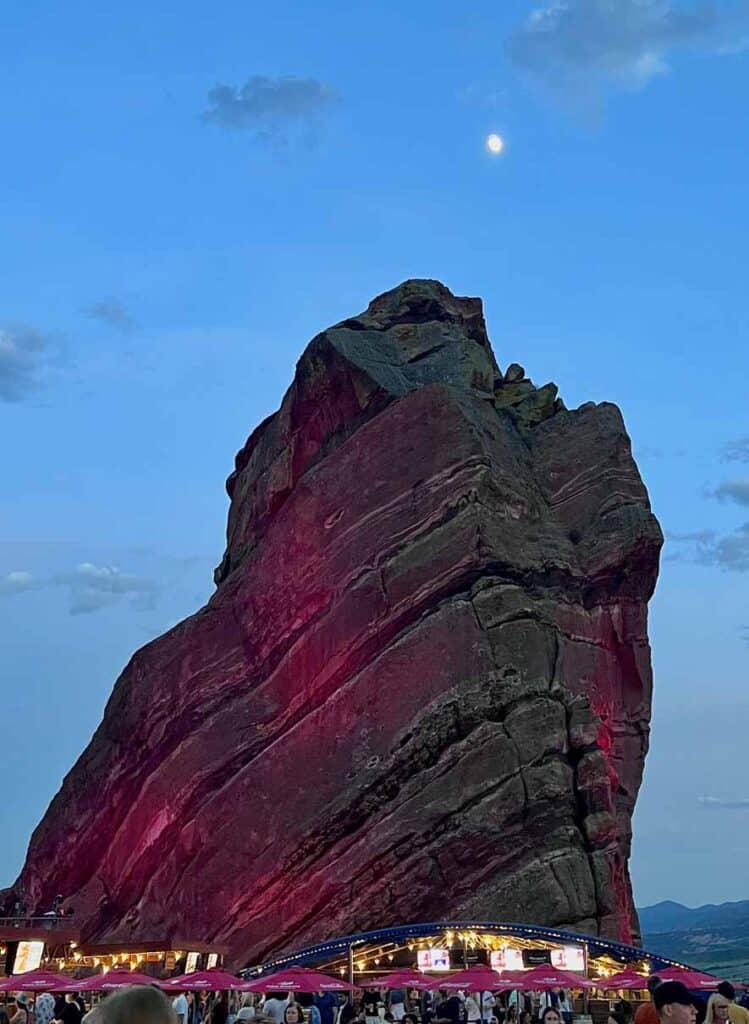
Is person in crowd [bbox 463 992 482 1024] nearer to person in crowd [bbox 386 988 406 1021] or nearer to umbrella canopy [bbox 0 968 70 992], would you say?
person in crowd [bbox 386 988 406 1021]

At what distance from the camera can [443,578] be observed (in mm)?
65438

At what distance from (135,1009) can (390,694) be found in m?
59.2

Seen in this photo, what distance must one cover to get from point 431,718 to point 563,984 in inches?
1082

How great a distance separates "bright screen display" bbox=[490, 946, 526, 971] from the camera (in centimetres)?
5128

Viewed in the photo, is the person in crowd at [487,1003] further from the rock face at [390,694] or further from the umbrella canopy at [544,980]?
the umbrella canopy at [544,980]

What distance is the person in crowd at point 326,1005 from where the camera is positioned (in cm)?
4406

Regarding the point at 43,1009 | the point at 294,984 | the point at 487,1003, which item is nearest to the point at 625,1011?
the point at 487,1003

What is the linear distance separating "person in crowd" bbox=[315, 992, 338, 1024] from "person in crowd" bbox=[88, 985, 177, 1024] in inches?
1651

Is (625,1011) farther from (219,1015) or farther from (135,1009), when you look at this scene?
(135,1009)

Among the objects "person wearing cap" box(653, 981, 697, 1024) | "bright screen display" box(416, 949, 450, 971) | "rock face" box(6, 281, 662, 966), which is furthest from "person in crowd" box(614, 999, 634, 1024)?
"person wearing cap" box(653, 981, 697, 1024)

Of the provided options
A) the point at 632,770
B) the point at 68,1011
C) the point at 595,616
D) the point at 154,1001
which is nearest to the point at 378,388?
the point at 595,616

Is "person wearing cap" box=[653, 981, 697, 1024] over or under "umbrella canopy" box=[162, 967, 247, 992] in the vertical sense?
under

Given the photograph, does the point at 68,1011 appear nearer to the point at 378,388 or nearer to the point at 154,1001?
the point at 154,1001

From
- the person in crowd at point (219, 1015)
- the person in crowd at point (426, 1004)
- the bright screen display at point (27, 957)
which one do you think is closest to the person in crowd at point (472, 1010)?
the person in crowd at point (426, 1004)
